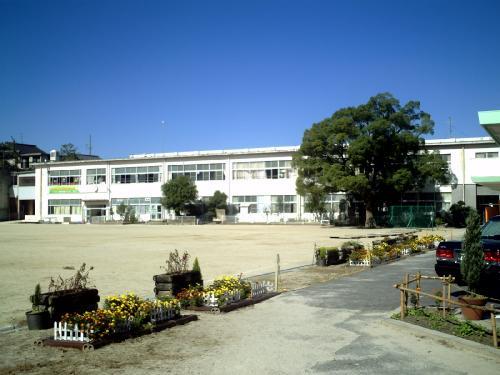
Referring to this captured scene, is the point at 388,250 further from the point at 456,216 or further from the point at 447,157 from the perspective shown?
the point at 447,157

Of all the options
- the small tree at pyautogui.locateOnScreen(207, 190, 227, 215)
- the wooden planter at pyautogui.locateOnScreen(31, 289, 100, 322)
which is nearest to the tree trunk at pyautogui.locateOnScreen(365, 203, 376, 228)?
the small tree at pyautogui.locateOnScreen(207, 190, 227, 215)

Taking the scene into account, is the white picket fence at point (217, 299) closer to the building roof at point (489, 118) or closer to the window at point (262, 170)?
the building roof at point (489, 118)

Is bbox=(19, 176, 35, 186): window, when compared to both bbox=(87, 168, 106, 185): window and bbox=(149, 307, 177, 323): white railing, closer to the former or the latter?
bbox=(87, 168, 106, 185): window

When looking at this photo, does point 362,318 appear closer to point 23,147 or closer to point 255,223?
point 255,223

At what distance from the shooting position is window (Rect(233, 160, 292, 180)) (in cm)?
7081

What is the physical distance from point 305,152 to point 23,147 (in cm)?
8297

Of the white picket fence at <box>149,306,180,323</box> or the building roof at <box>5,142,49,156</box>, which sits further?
the building roof at <box>5,142,49,156</box>

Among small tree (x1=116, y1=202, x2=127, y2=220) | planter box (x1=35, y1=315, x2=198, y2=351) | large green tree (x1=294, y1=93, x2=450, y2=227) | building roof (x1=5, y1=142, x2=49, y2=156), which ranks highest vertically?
building roof (x1=5, y1=142, x2=49, y2=156)

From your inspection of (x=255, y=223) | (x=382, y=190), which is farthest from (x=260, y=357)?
(x=255, y=223)

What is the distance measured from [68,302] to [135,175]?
7391 centimetres

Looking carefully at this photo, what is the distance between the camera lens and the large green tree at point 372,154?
50875 millimetres

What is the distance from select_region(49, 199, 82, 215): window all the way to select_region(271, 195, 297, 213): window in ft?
117

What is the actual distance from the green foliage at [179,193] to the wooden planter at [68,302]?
61.6 m

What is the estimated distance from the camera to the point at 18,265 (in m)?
19.1
